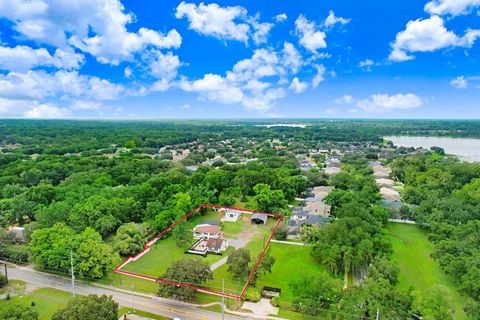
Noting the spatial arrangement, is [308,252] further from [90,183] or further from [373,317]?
[90,183]

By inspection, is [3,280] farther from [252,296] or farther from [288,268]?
[288,268]

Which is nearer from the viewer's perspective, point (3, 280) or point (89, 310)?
point (89, 310)

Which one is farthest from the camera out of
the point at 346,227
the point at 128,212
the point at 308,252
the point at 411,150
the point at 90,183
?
the point at 411,150

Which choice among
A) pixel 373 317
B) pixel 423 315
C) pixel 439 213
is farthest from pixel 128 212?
pixel 439 213

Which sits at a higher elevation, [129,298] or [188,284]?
[188,284]

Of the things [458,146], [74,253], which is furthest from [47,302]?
[458,146]

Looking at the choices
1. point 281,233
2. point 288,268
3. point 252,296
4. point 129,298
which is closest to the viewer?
point 252,296
